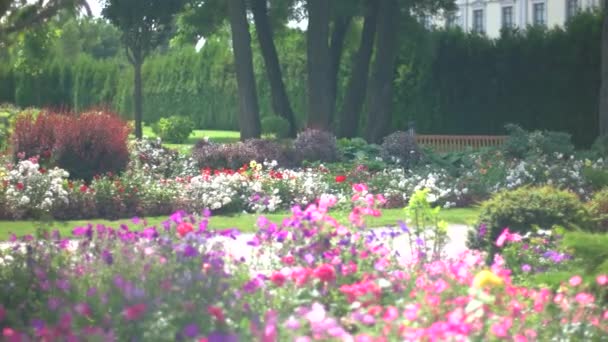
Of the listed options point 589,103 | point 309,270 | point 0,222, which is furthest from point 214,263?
point 589,103

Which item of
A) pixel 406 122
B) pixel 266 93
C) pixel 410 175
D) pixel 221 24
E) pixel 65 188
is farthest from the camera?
pixel 266 93

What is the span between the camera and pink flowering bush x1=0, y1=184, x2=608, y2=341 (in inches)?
196

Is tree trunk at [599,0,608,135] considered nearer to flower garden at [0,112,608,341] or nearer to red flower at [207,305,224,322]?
flower garden at [0,112,608,341]

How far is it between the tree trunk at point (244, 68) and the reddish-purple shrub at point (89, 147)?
24.6 ft

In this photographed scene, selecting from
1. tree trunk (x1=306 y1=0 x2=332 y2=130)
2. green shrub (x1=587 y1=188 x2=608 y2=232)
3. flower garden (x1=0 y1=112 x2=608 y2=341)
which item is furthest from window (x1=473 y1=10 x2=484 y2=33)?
flower garden (x1=0 y1=112 x2=608 y2=341)

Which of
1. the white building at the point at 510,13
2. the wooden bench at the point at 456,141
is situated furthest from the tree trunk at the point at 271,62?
the white building at the point at 510,13

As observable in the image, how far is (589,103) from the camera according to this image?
28531mm

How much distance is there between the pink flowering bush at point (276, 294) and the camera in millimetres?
4988

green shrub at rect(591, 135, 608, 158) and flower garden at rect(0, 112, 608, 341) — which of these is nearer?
flower garden at rect(0, 112, 608, 341)

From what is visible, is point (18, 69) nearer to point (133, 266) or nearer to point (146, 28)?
point (146, 28)

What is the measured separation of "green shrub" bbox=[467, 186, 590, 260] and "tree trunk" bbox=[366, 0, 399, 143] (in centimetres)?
1619

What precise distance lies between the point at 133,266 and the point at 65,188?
845 cm

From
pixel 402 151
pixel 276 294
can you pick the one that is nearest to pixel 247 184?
pixel 402 151

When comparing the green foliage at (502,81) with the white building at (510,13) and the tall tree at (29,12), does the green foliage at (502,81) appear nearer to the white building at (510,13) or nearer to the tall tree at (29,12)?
the tall tree at (29,12)
